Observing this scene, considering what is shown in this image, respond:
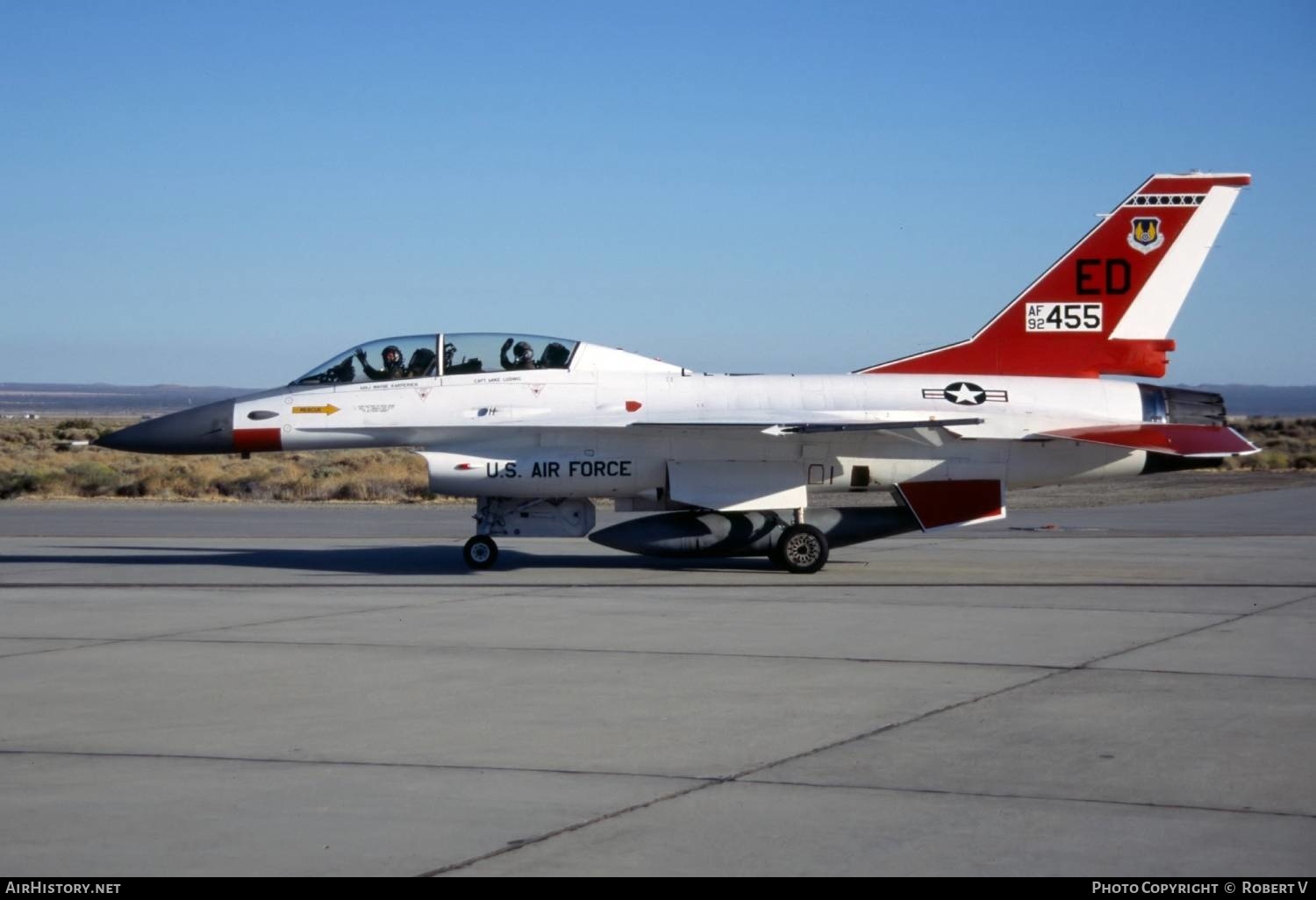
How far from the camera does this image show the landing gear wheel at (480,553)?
54.2 ft

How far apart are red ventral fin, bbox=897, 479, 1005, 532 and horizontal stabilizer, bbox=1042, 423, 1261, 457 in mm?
976

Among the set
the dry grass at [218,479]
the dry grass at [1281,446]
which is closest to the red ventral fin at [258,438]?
the dry grass at [218,479]

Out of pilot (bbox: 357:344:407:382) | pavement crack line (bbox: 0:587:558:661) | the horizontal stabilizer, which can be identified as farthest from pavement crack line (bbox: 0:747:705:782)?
the horizontal stabilizer

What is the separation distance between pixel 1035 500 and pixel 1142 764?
25.1 m

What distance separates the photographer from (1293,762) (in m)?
6.93

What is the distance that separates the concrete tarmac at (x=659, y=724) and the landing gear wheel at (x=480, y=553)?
0.54 metres

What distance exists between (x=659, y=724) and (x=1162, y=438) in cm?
1040

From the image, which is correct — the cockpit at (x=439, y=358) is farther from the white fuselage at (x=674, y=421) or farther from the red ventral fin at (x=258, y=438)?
the red ventral fin at (x=258, y=438)

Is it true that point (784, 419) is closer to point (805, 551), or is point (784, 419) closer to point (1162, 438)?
point (805, 551)

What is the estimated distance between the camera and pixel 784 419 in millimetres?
15891

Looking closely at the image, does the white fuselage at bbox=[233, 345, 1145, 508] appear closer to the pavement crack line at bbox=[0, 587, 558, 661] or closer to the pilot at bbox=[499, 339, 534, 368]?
the pilot at bbox=[499, 339, 534, 368]

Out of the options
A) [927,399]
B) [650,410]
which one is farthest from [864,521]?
[650,410]
